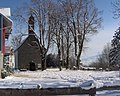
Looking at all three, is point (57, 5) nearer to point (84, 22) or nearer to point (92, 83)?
point (84, 22)

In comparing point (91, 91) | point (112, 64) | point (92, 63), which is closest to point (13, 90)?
point (91, 91)

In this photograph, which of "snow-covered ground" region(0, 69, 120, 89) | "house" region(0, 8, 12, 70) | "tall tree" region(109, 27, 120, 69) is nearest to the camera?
"snow-covered ground" region(0, 69, 120, 89)

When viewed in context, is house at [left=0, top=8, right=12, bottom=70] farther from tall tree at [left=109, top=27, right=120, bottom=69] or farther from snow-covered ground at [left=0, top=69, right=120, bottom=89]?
tall tree at [left=109, top=27, right=120, bottom=69]

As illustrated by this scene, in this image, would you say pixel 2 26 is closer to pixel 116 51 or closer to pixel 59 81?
pixel 59 81

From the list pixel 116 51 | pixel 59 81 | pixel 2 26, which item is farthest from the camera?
pixel 116 51

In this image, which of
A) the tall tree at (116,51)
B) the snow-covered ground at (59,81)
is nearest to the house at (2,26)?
the snow-covered ground at (59,81)

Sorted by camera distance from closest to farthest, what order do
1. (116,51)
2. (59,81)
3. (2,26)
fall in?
(59,81), (2,26), (116,51)

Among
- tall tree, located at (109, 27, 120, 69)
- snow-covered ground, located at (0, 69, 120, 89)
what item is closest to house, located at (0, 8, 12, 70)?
snow-covered ground, located at (0, 69, 120, 89)

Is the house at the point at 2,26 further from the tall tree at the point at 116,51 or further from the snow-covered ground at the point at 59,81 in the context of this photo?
the tall tree at the point at 116,51

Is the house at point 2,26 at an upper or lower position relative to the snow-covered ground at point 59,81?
upper

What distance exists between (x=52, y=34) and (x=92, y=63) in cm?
8826

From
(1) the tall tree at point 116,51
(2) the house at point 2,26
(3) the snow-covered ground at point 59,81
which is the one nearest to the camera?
(3) the snow-covered ground at point 59,81

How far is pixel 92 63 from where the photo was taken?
142 metres

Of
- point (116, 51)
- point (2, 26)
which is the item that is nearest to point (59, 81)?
point (2, 26)
